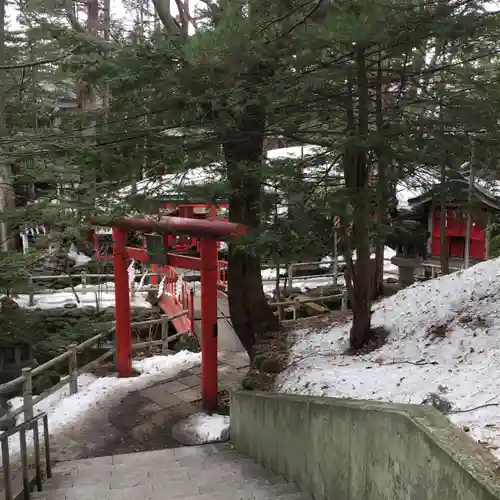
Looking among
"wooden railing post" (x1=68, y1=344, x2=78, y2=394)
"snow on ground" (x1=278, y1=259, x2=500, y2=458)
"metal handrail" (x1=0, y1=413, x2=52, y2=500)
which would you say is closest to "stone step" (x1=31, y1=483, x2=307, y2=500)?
"metal handrail" (x1=0, y1=413, x2=52, y2=500)

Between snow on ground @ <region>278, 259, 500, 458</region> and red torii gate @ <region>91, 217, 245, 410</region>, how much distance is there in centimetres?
138

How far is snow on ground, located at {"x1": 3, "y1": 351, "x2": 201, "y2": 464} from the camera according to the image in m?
7.85

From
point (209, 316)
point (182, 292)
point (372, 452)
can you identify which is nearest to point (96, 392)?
point (209, 316)

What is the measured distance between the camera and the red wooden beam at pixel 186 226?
276 inches

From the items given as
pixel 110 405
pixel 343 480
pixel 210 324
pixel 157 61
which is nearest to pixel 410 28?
pixel 157 61

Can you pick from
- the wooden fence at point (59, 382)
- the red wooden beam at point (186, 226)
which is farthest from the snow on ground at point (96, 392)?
the red wooden beam at point (186, 226)

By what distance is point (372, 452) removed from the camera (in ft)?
10.2

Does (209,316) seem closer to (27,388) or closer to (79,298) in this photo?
(27,388)

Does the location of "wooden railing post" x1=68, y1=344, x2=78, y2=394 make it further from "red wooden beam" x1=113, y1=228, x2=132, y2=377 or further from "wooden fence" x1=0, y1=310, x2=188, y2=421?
"red wooden beam" x1=113, y1=228, x2=132, y2=377

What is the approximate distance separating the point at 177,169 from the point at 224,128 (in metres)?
0.73

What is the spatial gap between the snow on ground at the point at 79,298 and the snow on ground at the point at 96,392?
648 centimetres

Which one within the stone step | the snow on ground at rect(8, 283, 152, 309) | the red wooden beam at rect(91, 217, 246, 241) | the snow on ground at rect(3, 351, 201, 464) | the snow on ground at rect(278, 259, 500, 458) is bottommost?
the snow on ground at rect(8, 283, 152, 309)

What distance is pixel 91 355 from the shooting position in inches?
564

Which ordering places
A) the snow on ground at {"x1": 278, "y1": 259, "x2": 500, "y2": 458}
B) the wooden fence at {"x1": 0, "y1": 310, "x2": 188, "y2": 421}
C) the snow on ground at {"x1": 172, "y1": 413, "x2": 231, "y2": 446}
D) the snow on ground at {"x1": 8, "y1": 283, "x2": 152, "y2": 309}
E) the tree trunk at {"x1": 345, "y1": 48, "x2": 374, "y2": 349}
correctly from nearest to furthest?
the snow on ground at {"x1": 278, "y1": 259, "x2": 500, "y2": 458} < the tree trunk at {"x1": 345, "y1": 48, "x2": 374, "y2": 349} < the wooden fence at {"x1": 0, "y1": 310, "x2": 188, "y2": 421} < the snow on ground at {"x1": 172, "y1": 413, "x2": 231, "y2": 446} < the snow on ground at {"x1": 8, "y1": 283, "x2": 152, "y2": 309}
